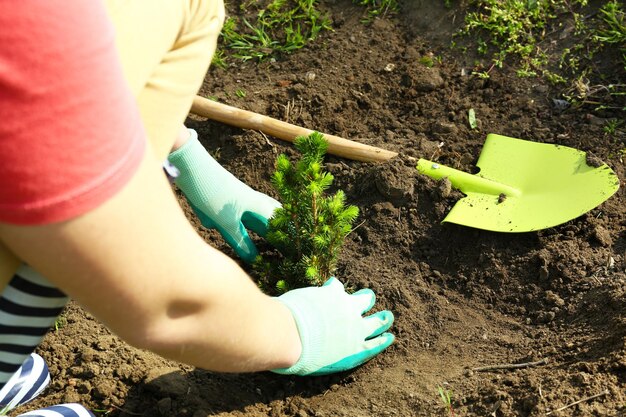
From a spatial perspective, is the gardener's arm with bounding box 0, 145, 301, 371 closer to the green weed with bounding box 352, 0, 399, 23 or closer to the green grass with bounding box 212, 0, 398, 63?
the green grass with bounding box 212, 0, 398, 63

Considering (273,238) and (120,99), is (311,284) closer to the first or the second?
(273,238)

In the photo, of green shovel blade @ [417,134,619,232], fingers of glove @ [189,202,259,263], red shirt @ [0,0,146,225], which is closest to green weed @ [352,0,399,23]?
Result: green shovel blade @ [417,134,619,232]

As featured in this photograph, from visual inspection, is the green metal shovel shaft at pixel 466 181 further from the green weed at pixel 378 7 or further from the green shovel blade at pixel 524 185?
the green weed at pixel 378 7

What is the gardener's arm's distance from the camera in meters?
1.17

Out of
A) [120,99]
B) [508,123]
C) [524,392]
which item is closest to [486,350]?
[524,392]

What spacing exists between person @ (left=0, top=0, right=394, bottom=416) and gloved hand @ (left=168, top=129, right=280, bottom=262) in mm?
695

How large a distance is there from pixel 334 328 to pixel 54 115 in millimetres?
1228

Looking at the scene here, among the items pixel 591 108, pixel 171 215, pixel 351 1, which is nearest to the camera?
pixel 171 215

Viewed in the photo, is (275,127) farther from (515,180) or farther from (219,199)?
(515,180)

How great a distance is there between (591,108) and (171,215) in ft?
7.02

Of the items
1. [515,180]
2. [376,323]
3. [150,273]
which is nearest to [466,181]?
[515,180]

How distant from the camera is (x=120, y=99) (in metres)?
1.19

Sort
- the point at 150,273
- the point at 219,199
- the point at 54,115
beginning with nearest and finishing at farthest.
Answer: the point at 54,115 < the point at 150,273 < the point at 219,199

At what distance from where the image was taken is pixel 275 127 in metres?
3.01
